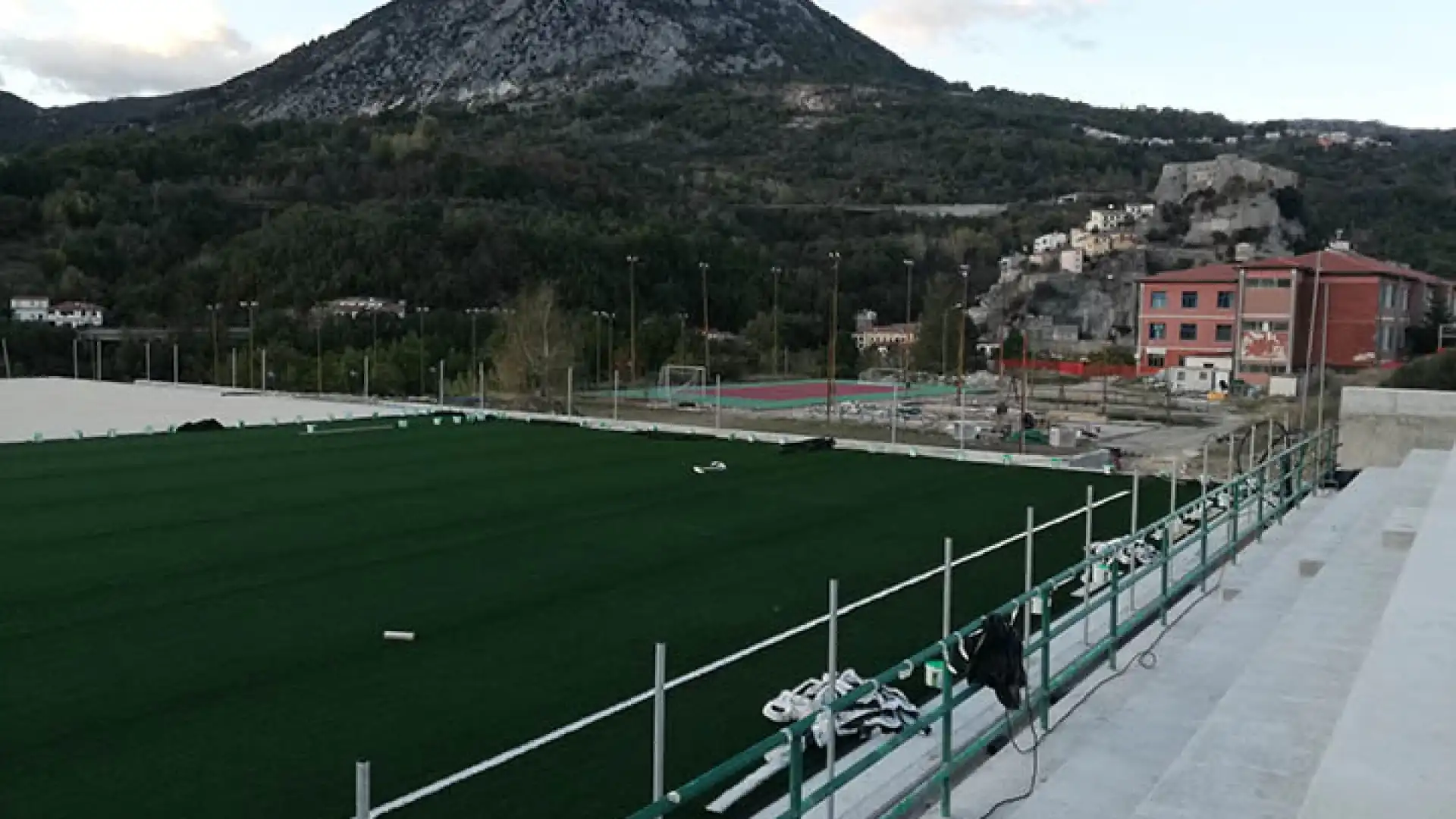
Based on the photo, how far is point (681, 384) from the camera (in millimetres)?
45531

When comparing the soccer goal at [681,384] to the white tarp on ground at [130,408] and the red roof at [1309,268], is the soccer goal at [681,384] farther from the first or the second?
the red roof at [1309,268]

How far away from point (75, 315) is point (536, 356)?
32887mm

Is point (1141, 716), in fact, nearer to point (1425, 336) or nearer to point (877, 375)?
point (877, 375)

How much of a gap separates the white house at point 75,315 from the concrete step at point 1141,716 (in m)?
55.2

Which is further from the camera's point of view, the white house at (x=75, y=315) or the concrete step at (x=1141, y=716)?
the white house at (x=75, y=315)

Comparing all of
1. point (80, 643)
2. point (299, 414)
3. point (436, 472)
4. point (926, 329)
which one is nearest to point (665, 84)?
point (926, 329)

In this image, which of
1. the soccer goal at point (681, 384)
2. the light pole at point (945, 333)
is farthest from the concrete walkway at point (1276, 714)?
the light pole at point (945, 333)

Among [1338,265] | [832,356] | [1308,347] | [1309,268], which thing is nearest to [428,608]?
[832,356]

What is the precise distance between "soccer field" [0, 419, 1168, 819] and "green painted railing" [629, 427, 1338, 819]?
117 cm

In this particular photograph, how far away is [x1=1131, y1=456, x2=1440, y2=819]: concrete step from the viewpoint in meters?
5.13

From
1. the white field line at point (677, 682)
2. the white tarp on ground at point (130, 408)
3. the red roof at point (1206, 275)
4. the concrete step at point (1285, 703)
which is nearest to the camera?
the concrete step at point (1285, 703)

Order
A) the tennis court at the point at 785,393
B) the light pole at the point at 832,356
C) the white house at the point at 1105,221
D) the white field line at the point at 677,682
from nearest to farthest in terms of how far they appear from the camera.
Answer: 1. the white field line at the point at 677,682
2. the light pole at the point at 832,356
3. the tennis court at the point at 785,393
4. the white house at the point at 1105,221

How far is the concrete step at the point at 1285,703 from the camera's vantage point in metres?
5.13

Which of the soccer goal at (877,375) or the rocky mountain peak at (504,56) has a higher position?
the rocky mountain peak at (504,56)
